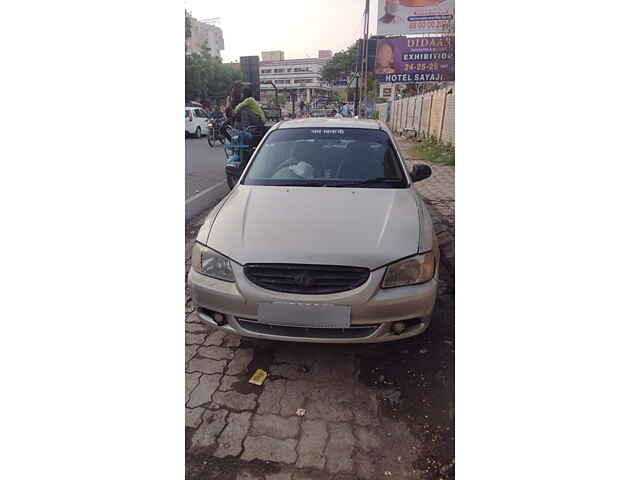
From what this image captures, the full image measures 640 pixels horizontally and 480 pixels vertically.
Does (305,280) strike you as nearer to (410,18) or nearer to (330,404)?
(330,404)

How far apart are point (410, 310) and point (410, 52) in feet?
52.5

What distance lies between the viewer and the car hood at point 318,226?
2201 millimetres

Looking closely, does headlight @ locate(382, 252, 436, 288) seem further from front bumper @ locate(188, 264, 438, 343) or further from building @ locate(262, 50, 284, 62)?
building @ locate(262, 50, 284, 62)

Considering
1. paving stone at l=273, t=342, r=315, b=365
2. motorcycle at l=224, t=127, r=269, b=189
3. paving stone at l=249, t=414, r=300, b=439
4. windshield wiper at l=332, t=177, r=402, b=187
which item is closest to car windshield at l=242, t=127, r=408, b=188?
windshield wiper at l=332, t=177, r=402, b=187

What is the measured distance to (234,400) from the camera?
220 cm

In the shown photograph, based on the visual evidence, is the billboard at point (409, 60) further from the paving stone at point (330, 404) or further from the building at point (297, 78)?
the paving stone at point (330, 404)

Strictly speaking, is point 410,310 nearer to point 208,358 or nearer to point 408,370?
point 408,370

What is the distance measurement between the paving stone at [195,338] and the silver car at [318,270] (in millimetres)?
423

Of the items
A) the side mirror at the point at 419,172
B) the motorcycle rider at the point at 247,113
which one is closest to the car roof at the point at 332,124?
the side mirror at the point at 419,172

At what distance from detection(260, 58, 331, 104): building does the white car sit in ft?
10.6

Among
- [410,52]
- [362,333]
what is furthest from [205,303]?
[410,52]

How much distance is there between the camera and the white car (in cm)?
1806

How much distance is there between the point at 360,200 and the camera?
279cm

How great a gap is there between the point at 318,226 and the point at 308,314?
0.54 meters
